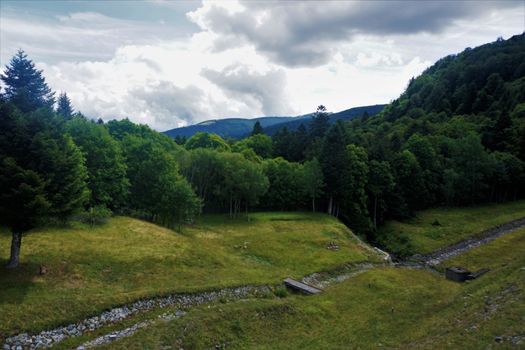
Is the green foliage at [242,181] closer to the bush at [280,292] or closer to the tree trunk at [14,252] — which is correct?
the bush at [280,292]

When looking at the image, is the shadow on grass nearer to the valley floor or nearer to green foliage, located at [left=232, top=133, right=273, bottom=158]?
the valley floor

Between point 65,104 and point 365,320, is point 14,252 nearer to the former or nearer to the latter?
point 365,320

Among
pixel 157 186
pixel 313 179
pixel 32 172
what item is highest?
pixel 32 172

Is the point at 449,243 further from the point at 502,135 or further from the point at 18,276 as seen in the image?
the point at 502,135

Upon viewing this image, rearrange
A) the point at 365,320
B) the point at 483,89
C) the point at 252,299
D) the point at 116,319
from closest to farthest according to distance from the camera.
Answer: the point at 116,319, the point at 365,320, the point at 252,299, the point at 483,89

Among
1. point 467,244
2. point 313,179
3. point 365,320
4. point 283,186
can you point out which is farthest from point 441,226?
point 365,320

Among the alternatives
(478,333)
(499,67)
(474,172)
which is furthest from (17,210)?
(499,67)
